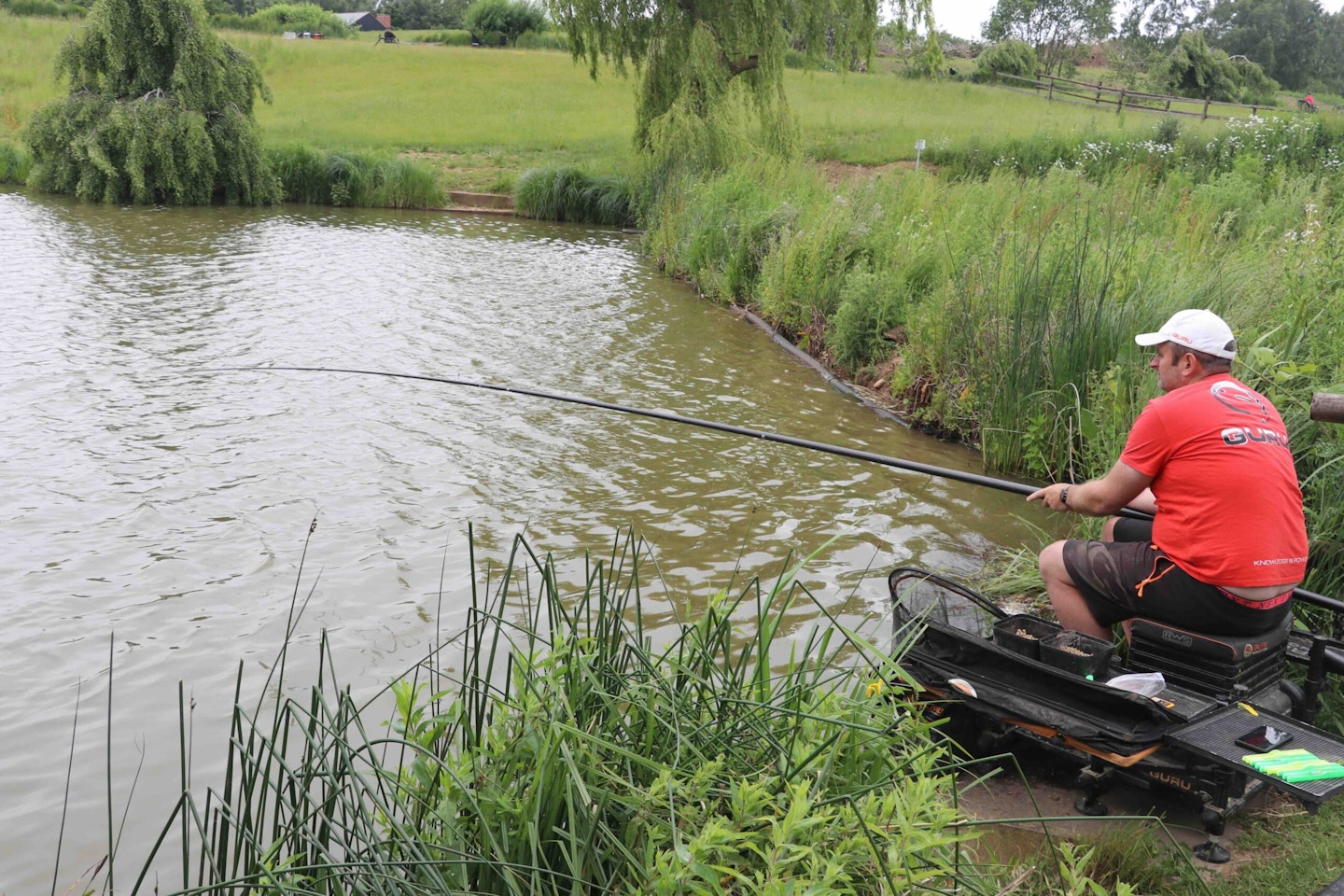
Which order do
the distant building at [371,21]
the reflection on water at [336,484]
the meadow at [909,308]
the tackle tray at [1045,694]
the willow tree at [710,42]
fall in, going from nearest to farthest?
the meadow at [909,308]
the tackle tray at [1045,694]
the reflection on water at [336,484]
the willow tree at [710,42]
the distant building at [371,21]

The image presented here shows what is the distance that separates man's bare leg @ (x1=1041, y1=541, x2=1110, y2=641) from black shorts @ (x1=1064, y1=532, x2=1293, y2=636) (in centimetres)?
3

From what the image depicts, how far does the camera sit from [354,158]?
71.0ft

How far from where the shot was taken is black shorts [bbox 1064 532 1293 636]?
3641mm

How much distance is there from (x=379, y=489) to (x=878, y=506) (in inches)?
121

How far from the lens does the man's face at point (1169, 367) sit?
402 centimetres

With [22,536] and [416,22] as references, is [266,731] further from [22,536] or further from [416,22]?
[416,22]

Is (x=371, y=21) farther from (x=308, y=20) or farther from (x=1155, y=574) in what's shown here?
(x=1155, y=574)

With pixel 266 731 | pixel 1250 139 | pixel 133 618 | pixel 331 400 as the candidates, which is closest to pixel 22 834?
pixel 266 731

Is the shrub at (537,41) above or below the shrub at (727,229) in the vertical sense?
above

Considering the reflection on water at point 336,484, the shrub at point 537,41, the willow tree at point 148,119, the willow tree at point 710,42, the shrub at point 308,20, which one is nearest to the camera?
the reflection on water at point 336,484

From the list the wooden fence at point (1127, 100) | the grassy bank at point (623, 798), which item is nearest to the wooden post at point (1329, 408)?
the grassy bank at point (623, 798)

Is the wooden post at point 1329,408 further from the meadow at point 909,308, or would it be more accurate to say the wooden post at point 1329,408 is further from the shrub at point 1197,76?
the shrub at point 1197,76

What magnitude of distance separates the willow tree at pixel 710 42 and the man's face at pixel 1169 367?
13734mm

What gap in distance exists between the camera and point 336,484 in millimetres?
6617
